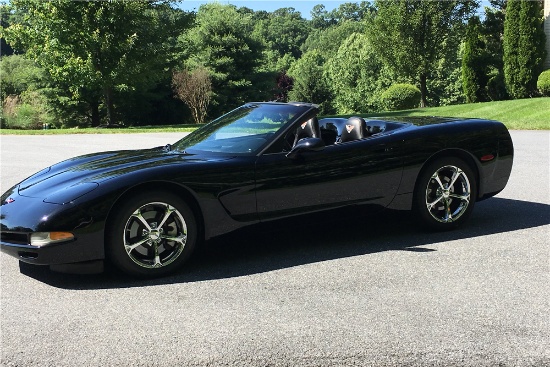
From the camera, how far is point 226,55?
4700cm

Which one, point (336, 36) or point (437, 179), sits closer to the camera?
point (437, 179)

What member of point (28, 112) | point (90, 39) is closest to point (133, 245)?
point (90, 39)

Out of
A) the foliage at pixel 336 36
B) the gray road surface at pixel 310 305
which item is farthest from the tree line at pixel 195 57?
the foliage at pixel 336 36

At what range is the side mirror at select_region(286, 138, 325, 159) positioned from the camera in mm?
5070

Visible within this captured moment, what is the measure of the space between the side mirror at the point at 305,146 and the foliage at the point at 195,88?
35.7 metres

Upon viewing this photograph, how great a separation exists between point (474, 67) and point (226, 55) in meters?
19.0

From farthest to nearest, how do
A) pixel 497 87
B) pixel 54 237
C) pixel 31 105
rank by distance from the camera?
pixel 31 105 < pixel 497 87 < pixel 54 237

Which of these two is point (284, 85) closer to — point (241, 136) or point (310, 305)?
point (241, 136)

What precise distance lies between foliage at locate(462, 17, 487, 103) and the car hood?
31274mm

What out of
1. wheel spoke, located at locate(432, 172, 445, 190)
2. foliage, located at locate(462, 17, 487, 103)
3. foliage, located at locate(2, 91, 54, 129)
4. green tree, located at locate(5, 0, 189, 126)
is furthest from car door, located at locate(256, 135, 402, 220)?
foliage, located at locate(2, 91, 54, 129)

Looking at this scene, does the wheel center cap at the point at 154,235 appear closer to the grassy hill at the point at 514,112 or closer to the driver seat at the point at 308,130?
the driver seat at the point at 308,130

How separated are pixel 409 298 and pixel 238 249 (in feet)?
5.86

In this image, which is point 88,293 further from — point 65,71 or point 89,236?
point 65,71

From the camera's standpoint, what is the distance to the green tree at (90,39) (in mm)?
30844
